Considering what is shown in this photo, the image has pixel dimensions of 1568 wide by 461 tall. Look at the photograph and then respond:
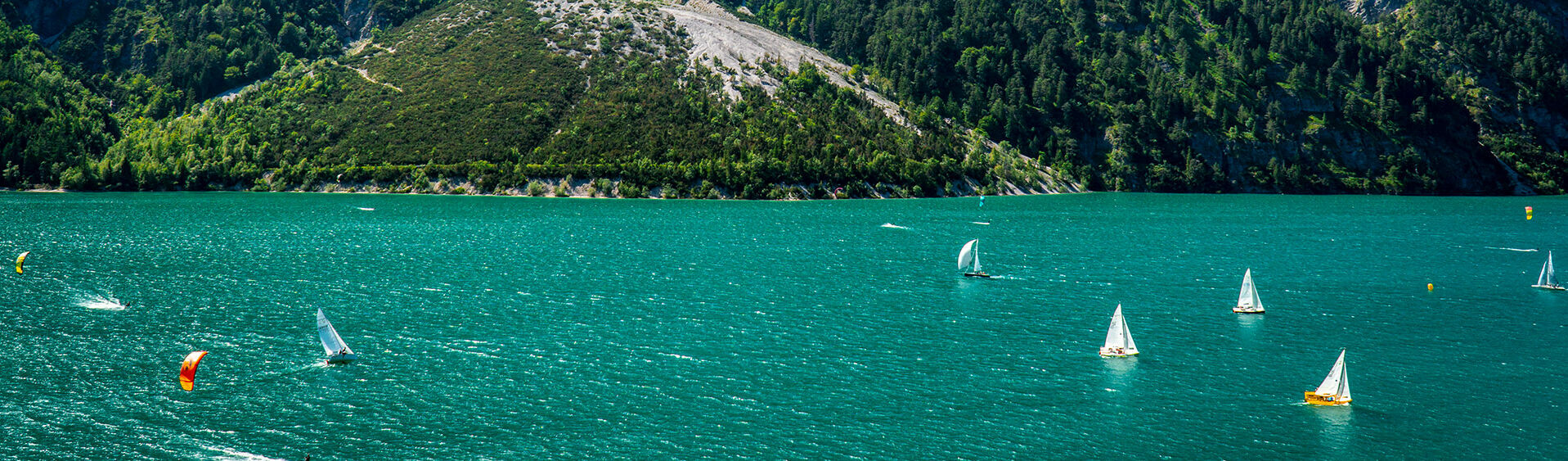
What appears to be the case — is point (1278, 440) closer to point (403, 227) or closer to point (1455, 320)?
point (1455, 320)

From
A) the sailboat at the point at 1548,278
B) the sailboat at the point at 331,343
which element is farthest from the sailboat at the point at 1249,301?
the sailboat at the point at 331,343

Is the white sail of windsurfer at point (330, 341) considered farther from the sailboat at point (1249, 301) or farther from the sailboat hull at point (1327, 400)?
the sailboat at point (1249, 301)

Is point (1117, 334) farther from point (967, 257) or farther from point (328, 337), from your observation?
A: point (328, 337)

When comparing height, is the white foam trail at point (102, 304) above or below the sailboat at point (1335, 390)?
A: below

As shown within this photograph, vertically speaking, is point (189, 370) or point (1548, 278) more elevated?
point (1548, 278)

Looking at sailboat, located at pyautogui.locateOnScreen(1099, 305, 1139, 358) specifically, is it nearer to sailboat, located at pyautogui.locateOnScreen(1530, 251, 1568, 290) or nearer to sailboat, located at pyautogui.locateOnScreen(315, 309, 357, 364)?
sailboat, located at pyautogui.locateOnScreen(315, 309, 357, 364)

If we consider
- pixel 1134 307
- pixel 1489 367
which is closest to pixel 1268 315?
pixel 1134 307

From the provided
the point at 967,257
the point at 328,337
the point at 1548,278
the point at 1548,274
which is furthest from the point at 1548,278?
the point at 328,337
